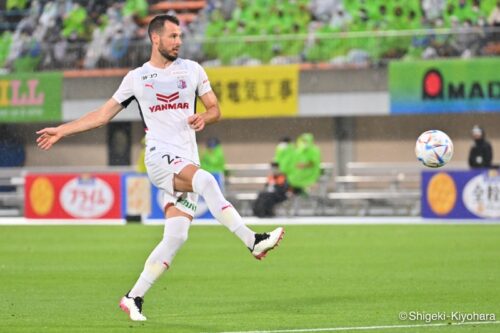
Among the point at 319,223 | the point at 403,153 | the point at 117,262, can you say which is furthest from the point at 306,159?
the point at 117,262

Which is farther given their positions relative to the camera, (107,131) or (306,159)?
(107,131)

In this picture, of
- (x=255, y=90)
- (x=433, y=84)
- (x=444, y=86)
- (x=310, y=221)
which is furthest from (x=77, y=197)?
(x=444, y=86)

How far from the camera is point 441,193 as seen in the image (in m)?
28.2

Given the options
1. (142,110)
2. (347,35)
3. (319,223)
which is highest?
(347,35)

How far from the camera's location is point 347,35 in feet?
112

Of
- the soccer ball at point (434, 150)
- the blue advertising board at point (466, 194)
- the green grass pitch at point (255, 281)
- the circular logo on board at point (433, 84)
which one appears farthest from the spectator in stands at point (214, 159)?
the soccer ball at point (434, 150)

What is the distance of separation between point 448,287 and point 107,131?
28.6 meters

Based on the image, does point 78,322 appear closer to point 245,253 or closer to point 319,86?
point 245,253

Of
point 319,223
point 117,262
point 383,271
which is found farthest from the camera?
point 319,223

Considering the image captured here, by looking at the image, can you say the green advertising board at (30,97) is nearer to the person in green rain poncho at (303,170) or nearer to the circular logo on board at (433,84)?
the person in green rain poncho at (303,170)

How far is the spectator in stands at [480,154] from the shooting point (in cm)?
2986

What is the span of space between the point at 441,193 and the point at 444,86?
21.5ft

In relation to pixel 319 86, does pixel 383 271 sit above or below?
below

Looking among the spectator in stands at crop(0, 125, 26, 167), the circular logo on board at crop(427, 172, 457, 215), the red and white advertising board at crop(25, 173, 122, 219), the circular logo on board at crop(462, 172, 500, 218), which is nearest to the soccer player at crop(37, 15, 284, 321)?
the circular logo on board at crop(462, 172, 500, 218)
